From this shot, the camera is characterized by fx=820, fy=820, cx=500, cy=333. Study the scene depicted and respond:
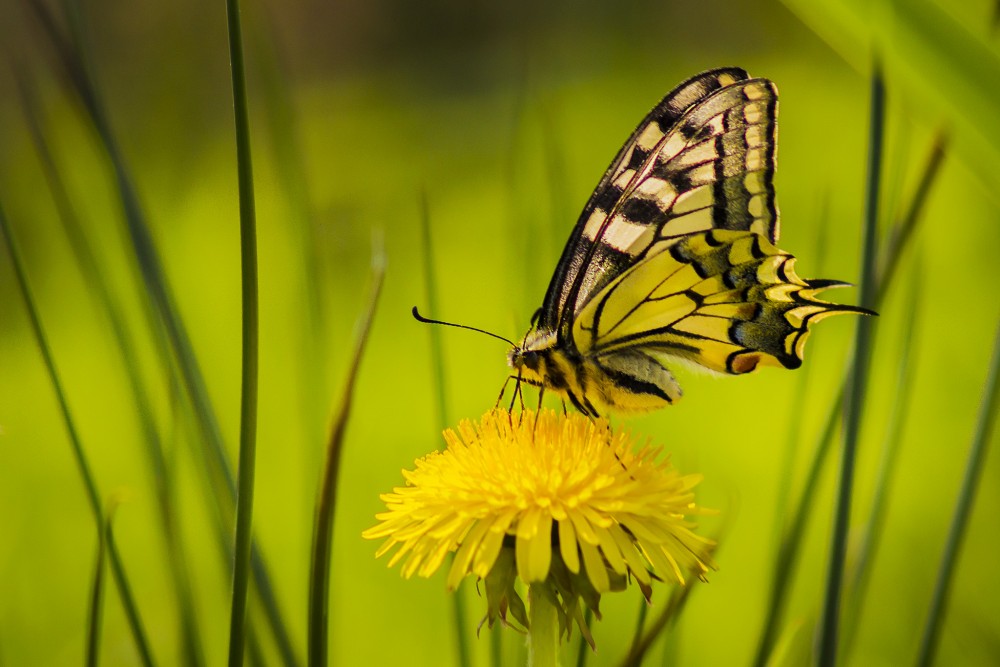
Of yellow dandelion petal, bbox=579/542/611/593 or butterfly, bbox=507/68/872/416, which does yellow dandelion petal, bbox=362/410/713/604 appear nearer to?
yellow dandelion petal, bbox=579/542/611/593

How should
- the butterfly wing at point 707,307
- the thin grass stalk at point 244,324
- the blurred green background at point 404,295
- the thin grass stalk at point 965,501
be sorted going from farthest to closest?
the blurred green background at point 404,295, the butterfly wing at point 707,307, the thin grass stalk at point 965,501, the thin grass stalk at point 244,324

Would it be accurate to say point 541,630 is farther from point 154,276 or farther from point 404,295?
point 404,295

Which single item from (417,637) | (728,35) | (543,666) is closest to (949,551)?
(543,666)

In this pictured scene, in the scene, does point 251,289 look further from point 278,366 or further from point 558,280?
point 278,366

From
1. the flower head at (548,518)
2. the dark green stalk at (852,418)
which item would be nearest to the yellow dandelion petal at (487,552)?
the flower head at (548,518)

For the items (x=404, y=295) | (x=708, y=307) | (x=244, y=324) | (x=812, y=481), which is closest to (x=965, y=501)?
(x=812, y=481)

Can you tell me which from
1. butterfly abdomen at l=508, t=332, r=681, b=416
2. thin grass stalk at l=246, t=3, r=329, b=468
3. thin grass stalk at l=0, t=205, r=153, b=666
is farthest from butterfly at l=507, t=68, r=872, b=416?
thin grass stalk at l=0, t=205, r=153, b=666

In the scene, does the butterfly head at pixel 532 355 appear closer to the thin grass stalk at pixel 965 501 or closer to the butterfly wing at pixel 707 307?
the butterfly wing at pixel 707 307
